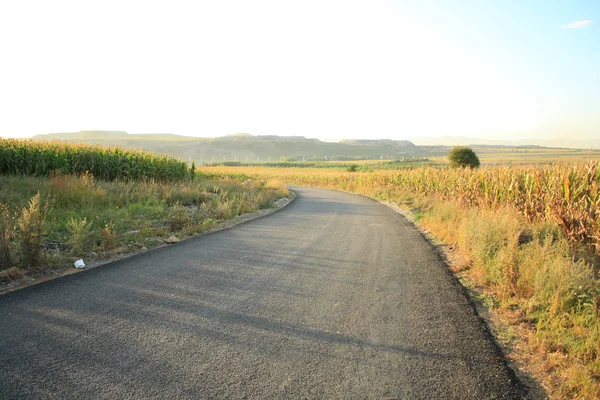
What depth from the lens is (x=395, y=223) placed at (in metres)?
14.3

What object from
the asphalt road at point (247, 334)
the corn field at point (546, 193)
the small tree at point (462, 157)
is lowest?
the asphalt road at point (247, 334)

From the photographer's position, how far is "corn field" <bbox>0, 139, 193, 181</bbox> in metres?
Answer: 16.5

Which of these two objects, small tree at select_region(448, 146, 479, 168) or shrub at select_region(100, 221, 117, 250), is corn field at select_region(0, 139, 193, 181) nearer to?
shrub at select_region(100, 221, 117, 250)

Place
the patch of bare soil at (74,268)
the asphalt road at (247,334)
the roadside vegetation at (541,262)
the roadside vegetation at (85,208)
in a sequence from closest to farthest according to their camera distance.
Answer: the asphalt road at (247,334), the roadside vegetation at (541,262), the patch of bare soil at (74,268), the roadside vegetation at (85,208)

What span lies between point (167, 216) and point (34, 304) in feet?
24.6

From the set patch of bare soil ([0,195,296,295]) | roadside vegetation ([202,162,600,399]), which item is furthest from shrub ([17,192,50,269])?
roadside vegetation ([202,162,600,399])

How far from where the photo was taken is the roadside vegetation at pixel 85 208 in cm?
687

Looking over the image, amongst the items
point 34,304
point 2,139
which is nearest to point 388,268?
point 34,304

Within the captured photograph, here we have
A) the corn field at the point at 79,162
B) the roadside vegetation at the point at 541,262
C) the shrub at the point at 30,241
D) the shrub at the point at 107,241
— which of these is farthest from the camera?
the corn field at the point at 79,162

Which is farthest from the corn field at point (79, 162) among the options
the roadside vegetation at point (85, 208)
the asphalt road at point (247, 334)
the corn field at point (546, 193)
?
the corn field at point (546, 193)

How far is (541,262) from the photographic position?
6285 millimetres

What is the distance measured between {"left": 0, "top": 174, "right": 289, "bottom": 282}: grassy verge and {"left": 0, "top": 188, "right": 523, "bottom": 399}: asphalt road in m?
0.97

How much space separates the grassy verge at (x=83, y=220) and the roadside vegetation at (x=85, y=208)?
2cm

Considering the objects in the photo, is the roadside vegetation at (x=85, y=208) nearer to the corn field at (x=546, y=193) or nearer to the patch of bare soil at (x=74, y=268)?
the patch of bare soil at (x=74, y=268)
